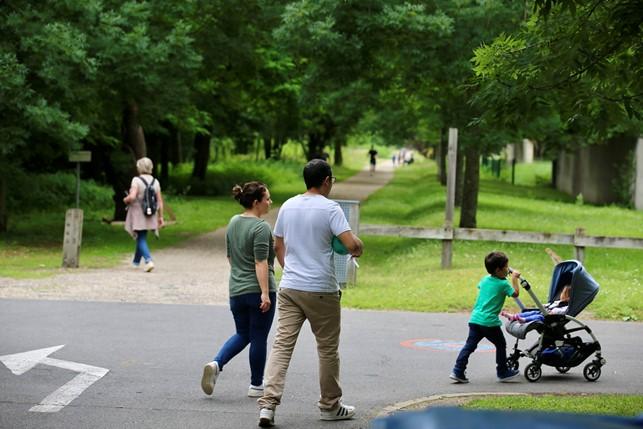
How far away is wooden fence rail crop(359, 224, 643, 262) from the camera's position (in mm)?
16078

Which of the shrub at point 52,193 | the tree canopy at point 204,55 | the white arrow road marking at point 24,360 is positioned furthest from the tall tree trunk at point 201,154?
the white arrow road marking at point 24,360

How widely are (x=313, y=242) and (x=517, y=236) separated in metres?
9.49

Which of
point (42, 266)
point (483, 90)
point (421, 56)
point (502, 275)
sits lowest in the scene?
point (42, 266)

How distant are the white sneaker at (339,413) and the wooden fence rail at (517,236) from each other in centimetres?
861

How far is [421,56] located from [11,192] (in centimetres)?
1645

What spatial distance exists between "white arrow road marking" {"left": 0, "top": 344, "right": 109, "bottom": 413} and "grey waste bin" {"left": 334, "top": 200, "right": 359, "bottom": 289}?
576cm

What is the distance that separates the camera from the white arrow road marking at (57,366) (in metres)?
8.50

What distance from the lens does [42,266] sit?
752 inches

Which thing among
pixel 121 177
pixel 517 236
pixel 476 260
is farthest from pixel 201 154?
pixel 517 236

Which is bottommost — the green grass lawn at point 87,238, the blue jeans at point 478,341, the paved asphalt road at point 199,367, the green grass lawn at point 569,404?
the green grass lawn at point 87,238

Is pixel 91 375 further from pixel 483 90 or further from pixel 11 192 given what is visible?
pixel 11 192

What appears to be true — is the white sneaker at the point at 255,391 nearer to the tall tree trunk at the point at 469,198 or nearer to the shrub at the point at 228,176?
A: the tall tree trunk at the point at 469,198

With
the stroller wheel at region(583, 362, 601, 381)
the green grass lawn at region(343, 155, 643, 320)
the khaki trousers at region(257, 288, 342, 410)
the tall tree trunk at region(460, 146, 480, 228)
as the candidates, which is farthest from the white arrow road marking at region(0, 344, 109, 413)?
the tall tree trunk at region(460, 146, 480, 228)

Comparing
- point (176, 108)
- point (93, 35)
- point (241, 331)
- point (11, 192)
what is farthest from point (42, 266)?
point (11, 192)
